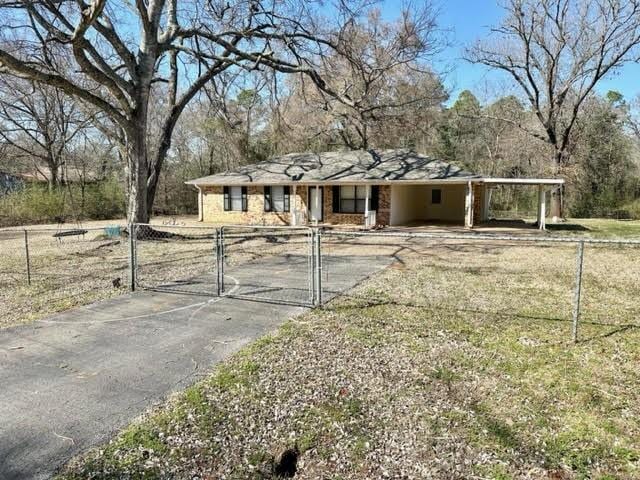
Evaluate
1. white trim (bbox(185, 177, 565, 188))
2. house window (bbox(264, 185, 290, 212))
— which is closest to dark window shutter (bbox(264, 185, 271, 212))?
house window (bbox(264, 185, 290, 212))

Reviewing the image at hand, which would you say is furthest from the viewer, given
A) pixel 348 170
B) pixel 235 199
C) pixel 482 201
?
pixel 235 199

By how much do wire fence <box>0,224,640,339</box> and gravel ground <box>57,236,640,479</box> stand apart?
1.46 ft

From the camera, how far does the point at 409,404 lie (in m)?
3.50

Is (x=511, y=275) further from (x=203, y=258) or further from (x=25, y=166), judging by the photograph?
(x=25, y=166)

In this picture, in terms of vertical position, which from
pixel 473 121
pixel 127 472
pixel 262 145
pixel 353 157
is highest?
pixel 473 121

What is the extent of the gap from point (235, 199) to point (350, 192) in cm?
600

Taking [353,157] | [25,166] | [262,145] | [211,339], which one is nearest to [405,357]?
[211,339]

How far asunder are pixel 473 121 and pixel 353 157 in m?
16.8

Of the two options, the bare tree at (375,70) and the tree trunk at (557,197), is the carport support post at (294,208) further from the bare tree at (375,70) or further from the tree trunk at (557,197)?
the tree trunk at (557,197)

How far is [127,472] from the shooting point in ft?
8.72

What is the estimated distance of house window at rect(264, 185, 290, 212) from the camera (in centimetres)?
2033

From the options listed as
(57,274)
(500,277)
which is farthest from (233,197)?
(500,277)

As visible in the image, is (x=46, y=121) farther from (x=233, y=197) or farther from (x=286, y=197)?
(x=286, y=197)

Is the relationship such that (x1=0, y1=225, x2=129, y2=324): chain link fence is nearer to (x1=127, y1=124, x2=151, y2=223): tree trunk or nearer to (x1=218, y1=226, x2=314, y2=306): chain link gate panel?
(x1=127, y1=124, x2=151, y2=223): tree trunk
